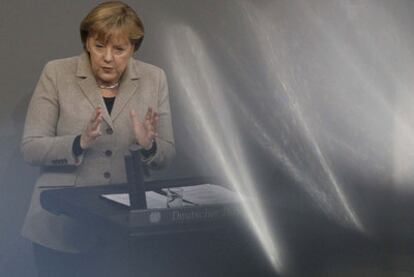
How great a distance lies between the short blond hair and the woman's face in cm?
2

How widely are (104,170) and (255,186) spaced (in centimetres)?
107

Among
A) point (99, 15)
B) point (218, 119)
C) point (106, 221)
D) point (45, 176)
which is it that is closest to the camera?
point (106, 221)

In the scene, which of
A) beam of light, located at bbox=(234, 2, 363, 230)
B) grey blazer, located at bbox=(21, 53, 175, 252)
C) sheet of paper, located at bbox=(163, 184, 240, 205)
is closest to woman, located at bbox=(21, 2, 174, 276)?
grey blazer, located at bbox=(21, 53, 175, 252)

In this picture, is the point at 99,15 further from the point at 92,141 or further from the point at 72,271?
the point at 72,271

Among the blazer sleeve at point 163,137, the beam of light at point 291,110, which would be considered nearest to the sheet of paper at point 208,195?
the blazer sleeve at point 163,137

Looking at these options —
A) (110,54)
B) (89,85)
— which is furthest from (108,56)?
(89,85)

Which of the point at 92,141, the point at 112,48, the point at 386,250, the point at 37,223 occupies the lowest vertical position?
the point at 386,250

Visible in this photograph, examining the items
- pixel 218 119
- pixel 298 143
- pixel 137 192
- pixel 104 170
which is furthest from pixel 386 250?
pixel 137 192

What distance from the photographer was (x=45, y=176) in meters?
2.71

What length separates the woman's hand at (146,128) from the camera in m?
2.44

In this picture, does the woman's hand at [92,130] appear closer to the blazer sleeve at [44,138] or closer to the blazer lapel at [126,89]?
the blazer sleeve at [44,138]

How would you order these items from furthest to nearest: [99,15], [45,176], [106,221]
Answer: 1. [45,176]
2. [99,15]
3. [106,221]

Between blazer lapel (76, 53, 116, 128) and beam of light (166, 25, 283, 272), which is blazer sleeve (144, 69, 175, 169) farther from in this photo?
beam of light (166, 25, 283, 272)

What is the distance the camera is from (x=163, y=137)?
2.71 meters
